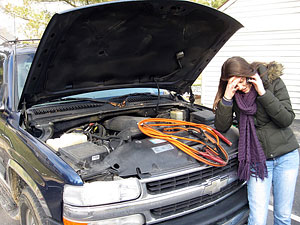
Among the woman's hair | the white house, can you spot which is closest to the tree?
the white house

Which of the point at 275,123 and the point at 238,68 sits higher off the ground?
the point at 238,68

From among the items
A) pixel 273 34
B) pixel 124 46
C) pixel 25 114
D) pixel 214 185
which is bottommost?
pixel 214 185

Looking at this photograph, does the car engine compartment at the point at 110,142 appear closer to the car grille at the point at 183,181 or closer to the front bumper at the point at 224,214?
the car grille at the point at 183,181

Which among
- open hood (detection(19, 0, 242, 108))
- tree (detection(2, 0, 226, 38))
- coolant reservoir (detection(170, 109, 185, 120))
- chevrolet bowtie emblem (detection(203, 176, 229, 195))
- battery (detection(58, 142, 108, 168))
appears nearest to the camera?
battery (detection(58, 142, 108, 168))

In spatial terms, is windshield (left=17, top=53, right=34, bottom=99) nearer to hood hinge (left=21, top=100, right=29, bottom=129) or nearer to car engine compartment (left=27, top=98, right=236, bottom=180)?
hood hinge (left=21, top=100, right=29, bottom=129)

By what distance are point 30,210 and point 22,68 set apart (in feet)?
4.99

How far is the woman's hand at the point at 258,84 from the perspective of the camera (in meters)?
2.04

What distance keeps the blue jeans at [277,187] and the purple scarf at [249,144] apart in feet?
0.30

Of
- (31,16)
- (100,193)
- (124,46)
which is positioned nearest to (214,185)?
(100,193)

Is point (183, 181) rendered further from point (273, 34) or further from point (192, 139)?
point (273, 34)

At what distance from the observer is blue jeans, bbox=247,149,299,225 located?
219 cm

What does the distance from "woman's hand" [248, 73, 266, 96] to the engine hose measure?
1.86 feet

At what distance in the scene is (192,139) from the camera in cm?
229

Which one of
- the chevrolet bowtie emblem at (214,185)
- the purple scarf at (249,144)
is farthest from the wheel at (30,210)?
the purple scarf at (249,144)
